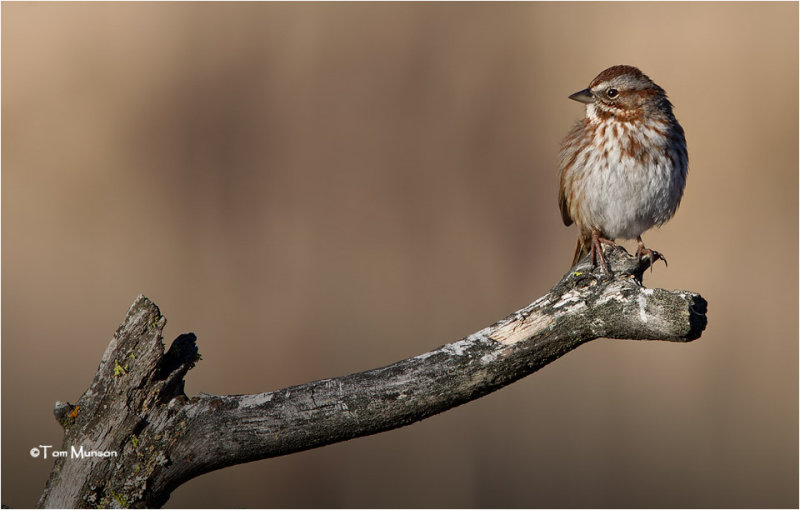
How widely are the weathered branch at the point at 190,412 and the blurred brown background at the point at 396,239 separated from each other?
3034 mm

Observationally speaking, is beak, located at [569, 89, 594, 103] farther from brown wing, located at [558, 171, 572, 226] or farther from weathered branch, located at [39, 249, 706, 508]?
weathered branch, located at [39, 249, 706, 508]

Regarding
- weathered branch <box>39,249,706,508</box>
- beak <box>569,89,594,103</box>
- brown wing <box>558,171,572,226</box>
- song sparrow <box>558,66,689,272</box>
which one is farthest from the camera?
brown wing <box>558,171,572,226</box>

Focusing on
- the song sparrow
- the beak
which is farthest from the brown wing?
the beak

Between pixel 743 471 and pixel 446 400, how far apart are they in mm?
3619

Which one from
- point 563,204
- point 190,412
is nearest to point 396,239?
point 563,204

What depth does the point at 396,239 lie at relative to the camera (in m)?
6.02

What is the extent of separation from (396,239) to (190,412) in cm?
377

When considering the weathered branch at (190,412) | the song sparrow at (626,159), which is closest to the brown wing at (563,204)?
the song sparrow at (626,159)

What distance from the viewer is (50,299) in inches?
246

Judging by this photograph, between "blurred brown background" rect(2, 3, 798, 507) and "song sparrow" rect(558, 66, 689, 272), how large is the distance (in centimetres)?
153

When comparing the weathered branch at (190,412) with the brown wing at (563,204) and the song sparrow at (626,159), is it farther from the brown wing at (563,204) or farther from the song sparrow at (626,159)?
the brown wing at (563,204)

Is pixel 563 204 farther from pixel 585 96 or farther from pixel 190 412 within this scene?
pixel 190 412

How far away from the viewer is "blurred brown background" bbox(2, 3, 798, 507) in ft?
17.8

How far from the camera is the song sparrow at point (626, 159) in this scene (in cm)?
392
